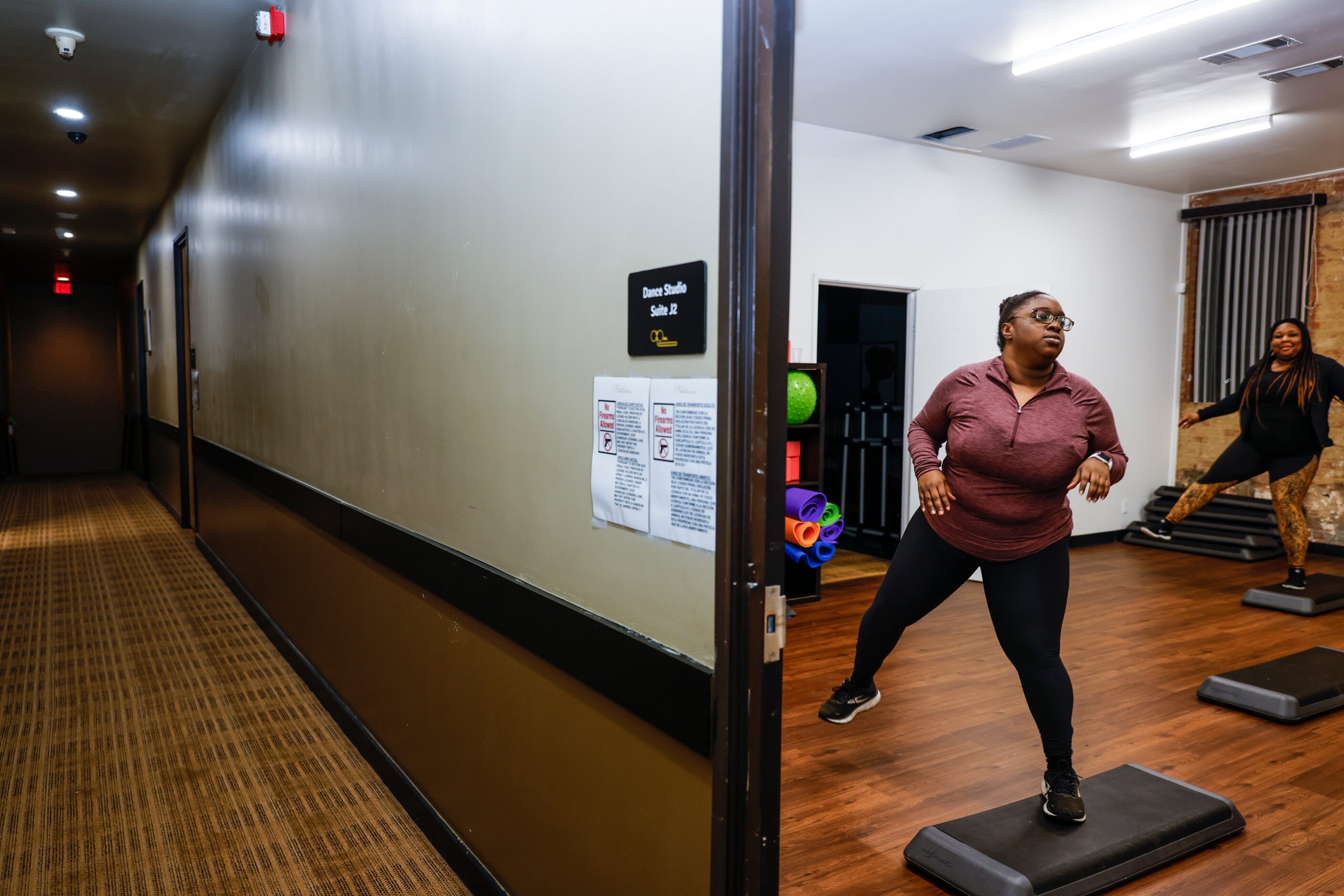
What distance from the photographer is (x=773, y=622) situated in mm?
1352

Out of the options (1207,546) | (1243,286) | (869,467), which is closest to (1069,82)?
(869,467)

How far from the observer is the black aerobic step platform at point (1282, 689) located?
11.7 feet

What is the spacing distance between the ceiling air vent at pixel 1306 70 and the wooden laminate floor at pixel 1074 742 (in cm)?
309

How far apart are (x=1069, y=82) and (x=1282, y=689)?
3.31 meters

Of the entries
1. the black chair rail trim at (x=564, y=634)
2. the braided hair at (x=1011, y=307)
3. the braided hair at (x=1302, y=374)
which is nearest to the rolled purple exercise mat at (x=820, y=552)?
the braided hair at (x=1011, y=307)

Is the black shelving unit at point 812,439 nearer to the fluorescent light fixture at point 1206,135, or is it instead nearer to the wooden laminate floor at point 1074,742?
the wooden laminate floor at point 1074,742

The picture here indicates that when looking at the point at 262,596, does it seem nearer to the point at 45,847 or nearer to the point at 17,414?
the point at 45,847

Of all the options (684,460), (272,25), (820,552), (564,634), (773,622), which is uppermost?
(272,25)

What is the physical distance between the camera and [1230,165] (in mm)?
6984

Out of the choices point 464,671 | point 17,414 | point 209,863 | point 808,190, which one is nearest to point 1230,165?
point 808,190

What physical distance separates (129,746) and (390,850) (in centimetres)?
140

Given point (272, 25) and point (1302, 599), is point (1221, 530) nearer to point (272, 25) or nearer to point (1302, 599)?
point (1302, 599)

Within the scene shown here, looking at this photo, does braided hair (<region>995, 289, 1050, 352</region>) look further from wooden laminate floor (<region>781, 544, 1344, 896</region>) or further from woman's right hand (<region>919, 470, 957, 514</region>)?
wooden laminate floor (<region>781, 544, 1344, 896</region>)

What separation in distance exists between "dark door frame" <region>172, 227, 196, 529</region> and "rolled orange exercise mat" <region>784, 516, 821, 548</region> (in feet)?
16.6
